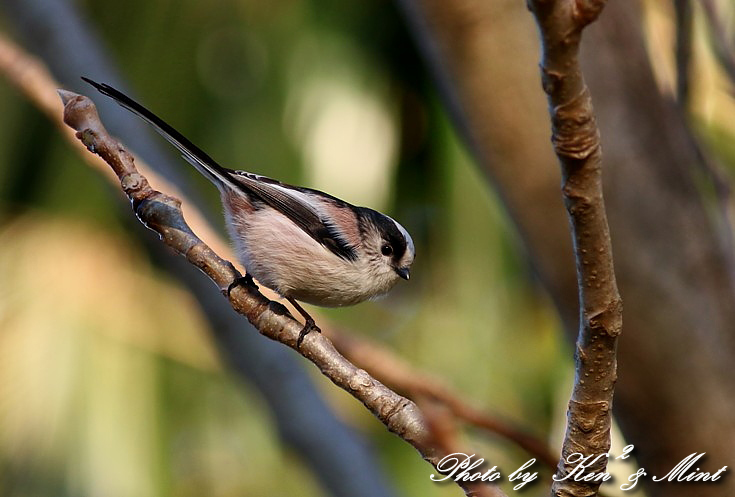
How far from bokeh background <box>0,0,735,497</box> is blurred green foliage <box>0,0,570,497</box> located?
0.01 m

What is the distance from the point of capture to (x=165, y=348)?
15.7ft

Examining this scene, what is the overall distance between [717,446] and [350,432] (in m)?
1.14

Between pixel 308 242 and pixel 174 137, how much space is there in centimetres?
47

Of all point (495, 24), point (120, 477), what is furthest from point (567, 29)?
point (120, 477)

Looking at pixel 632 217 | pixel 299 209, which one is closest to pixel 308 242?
pixel 299 209

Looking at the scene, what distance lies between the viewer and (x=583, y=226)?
1041 mm

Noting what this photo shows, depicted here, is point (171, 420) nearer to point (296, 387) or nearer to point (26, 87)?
point (296, 387)

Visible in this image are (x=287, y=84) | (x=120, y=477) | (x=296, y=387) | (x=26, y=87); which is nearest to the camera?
(x=26, y=87)

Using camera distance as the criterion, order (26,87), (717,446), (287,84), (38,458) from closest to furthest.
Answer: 1. (717,446)
2. (26,87)
3. (38,458)
4. (287,84)

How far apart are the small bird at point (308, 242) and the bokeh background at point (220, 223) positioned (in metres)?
2.28

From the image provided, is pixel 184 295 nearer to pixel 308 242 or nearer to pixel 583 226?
pixel 308 242

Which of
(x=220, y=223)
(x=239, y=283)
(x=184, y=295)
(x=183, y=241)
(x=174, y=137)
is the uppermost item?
(x=220, y=223)

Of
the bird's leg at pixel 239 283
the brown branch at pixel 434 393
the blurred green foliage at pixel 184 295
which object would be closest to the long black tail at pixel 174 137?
the bird's leg at pixel 239 283

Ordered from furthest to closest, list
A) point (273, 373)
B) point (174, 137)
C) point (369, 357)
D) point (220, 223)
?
1. point (220, 223)
2. point (273, 373)
3. point (369, 357)
4. point (174, 137)
